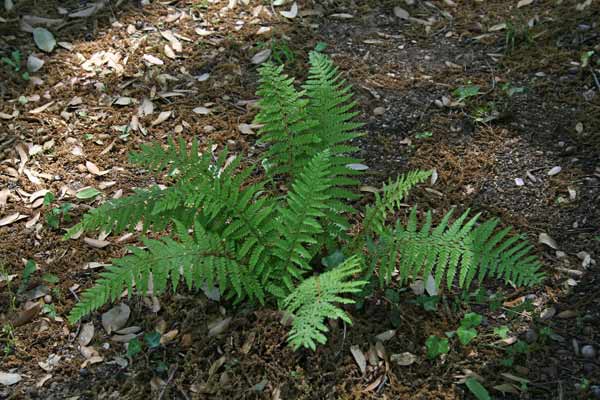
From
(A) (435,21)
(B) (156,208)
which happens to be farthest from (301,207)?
(A) (435,21)

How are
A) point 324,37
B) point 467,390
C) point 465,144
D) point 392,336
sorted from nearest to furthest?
point 467,390 < point 392,336 < point 465,144 < point 324,37

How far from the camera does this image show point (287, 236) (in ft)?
7.96

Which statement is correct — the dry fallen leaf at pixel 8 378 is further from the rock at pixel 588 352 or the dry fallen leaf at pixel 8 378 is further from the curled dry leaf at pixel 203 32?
the curled dry leaf at pixel 203 32

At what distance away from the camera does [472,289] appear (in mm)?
2715

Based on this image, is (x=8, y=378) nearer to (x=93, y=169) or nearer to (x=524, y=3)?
(x=93, y=169)

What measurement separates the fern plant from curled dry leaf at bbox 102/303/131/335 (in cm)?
15

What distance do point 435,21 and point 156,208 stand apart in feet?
8.38

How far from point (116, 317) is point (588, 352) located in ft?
6.19

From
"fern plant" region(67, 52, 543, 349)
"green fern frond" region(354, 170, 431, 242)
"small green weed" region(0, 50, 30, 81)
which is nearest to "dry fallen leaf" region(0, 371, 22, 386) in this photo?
"fern plant" region(67, 52, 543, 349)

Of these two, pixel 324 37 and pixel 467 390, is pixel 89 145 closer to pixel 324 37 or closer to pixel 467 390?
pixel 324 37

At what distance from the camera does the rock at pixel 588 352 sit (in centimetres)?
240

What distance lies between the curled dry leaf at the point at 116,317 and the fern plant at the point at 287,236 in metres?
0.15

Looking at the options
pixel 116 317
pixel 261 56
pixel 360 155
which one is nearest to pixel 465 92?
pixel 360 155

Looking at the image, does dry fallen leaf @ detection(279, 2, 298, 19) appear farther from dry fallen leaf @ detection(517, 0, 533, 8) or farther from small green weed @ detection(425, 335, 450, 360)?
small green weed @ detection(425, 335, 450, 360)
